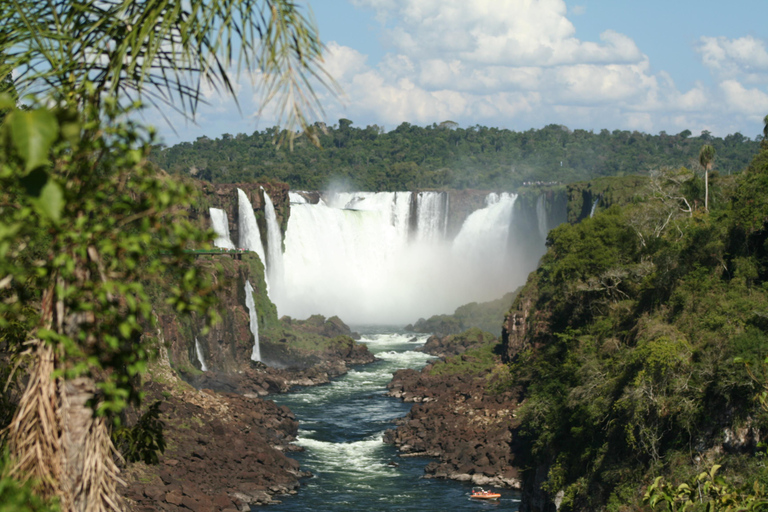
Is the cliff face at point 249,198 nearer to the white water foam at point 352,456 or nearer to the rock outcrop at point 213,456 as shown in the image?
the rock outcrop at point 213,456

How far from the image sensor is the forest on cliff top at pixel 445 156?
115 m

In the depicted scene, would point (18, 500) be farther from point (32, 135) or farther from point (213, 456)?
point (213, 456)

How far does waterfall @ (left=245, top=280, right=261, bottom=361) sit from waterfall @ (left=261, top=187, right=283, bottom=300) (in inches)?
492

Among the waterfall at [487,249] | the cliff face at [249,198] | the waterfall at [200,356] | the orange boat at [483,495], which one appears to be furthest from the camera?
the waterfall at [487,249]

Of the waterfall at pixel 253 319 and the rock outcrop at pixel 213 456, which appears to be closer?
the rock outcrop at pixel 213 456

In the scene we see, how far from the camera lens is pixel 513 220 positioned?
284 feet

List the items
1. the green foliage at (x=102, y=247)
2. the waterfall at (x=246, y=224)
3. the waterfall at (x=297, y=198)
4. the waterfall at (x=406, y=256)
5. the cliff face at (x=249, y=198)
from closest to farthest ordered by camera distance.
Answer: the green foliage at (x=102, y=247), the cliff face at (x=249, y=198), the waterfall at (x=246, y=224), the waterfall at (x=406, y=256), the waterfall at (x=297, y=198)

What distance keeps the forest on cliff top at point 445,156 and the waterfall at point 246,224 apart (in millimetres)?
40608

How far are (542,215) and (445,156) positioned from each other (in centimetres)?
6378

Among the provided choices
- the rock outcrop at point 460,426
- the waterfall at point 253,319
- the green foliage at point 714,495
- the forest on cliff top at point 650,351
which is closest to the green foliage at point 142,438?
the green foliage at point 714,495

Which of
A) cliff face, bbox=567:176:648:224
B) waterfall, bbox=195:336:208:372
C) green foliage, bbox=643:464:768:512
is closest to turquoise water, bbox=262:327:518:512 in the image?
waterfall, bbox=195:336:208:372

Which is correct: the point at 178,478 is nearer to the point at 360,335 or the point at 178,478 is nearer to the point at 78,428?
the point at 78,428

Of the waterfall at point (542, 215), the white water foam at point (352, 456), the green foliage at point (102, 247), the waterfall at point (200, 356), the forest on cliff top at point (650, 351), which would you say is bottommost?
the white water foam at point (352, 456)

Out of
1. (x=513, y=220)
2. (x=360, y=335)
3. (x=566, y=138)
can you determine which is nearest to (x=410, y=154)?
(x=566, y=138)
